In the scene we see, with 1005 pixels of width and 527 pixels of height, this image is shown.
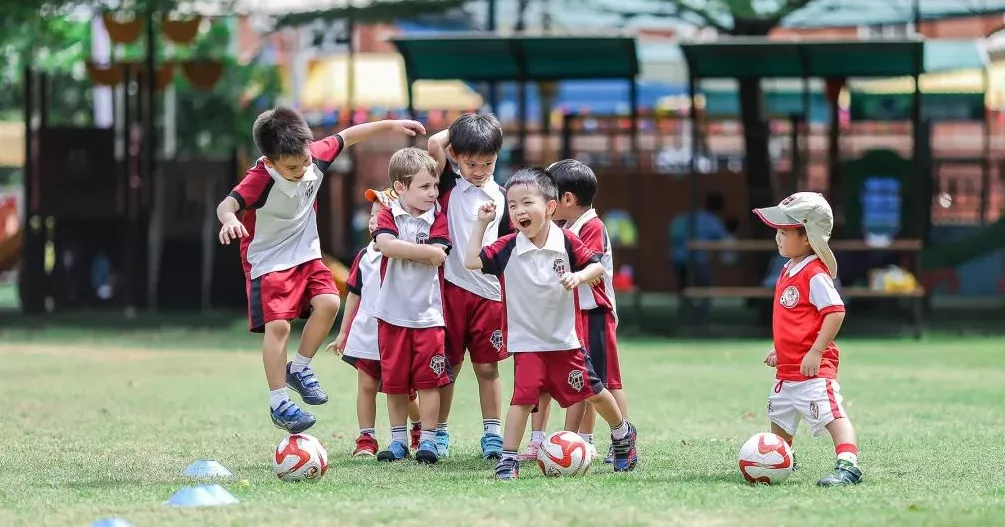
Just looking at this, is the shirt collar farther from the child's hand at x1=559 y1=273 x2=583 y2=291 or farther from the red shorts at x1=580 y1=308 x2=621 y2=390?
the red shorts at x1=580 y1=308 x2=621 y2=390

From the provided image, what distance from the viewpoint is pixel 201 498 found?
6.46m

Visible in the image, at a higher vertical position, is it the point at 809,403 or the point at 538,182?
the point at 538,182

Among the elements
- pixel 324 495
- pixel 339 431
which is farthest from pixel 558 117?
pixel 324 495

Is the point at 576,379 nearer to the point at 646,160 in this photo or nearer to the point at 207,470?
the point at 207,470

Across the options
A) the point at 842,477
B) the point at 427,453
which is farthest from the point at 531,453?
the point at 842,477

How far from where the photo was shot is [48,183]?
22078 mm

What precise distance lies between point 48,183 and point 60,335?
4.05m

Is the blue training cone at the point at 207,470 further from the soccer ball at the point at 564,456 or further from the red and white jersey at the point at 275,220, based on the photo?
the soccer ball at the point at 564,456

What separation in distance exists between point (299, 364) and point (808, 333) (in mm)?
2562

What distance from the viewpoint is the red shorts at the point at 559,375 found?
24.5 feet

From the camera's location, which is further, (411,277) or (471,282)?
(471,282)

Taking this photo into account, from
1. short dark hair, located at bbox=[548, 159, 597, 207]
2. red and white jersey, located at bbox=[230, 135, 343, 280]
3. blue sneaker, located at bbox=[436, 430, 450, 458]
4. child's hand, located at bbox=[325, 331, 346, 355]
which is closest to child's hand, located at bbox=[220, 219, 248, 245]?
red and white jersey, located at bbox=[230, 135, 343, 280]

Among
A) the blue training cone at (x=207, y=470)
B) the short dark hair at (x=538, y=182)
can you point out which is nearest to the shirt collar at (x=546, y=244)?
the short dark hair at (x=538, y=182)

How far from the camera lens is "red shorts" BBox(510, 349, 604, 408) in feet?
24.5
